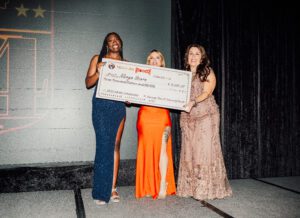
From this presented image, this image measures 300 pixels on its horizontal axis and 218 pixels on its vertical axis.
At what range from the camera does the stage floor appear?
2361 mm

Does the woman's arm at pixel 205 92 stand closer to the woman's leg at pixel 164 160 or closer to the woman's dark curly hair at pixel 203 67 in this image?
the woman's dark curly hair at pixel 203 67

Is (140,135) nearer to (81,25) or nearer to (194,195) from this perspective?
(194,195)

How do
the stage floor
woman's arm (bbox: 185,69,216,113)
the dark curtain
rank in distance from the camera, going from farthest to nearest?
the dark curtain, woman's arm (bbox: 185,69,216,113), the stage floor

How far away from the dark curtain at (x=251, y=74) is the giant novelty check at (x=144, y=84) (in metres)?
0.79

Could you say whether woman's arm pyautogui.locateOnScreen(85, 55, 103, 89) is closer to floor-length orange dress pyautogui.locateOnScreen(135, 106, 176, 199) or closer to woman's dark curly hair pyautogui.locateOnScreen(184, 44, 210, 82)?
floor-length orange dress pyautogui.locateOnScreen(135, 106, 176, 199)

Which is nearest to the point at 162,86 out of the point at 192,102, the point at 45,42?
the point at 192,102

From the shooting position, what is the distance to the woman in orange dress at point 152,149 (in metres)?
2.90

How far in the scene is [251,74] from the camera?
3.81 meters

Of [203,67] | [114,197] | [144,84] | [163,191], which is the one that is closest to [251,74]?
[203,67]

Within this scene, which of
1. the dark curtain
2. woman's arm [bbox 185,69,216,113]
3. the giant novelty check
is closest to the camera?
the giant novelty check

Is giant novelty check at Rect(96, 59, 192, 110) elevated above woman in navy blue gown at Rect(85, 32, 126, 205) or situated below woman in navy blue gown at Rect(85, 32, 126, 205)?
above

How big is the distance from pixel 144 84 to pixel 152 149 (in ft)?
2.15

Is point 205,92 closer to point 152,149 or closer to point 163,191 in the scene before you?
point 152,149

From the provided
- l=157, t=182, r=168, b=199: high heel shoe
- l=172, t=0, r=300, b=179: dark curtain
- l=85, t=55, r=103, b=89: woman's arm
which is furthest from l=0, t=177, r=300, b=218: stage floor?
l=85, t=55, r=103, b=89: woman's arm
